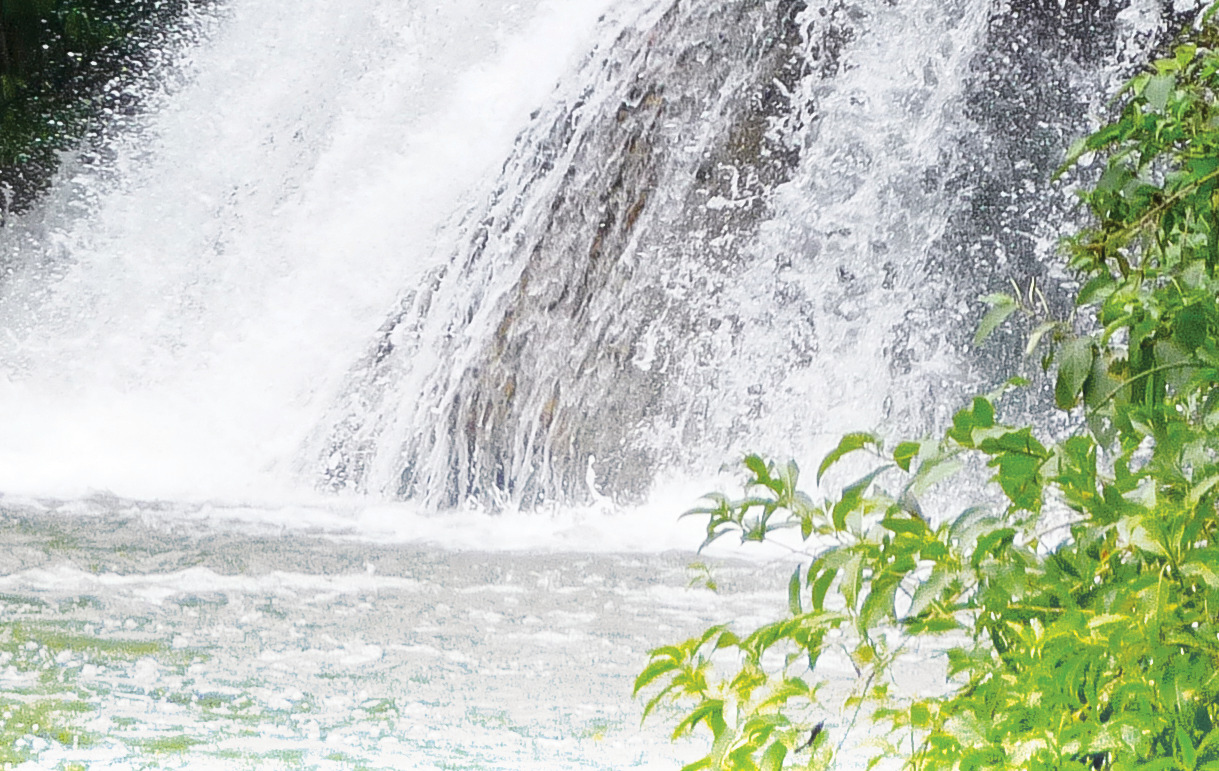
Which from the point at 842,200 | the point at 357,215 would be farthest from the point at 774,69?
the point at 357,215

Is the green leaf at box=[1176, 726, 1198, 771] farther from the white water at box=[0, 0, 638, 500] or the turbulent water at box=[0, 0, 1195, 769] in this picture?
the white water at box=[0, 0, 638, 500]

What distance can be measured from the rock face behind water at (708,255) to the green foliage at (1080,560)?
1900mm

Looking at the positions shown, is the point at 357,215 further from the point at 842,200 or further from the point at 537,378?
the point at 842,200

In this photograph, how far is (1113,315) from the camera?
44cm

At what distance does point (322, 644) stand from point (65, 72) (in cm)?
287

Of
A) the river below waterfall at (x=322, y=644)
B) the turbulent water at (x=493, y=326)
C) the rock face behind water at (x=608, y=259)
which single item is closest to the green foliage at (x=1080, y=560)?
the river below waterfall at (x=322, y=644)

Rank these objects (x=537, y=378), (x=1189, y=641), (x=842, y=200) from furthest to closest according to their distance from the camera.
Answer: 1. (x=537, y=378)
2. (x=842, y=200)
3. (x=1189, y=641)

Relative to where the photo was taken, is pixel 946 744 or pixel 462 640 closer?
pixel 946 744

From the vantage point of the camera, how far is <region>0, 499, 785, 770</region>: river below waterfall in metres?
1.16

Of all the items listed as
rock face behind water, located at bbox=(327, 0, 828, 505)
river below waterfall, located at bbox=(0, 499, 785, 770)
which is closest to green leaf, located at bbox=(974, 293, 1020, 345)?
river below waterfall, located at bbox=(0, 499, 785, 770)

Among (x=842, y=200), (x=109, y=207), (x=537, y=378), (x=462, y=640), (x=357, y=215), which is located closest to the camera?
(x=462, y=640)

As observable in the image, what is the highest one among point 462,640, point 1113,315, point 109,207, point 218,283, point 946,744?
point 109,207

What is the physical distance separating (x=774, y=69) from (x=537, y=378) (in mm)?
887

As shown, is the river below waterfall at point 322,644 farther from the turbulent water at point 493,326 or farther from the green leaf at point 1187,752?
the green leaf at point 1187,752
